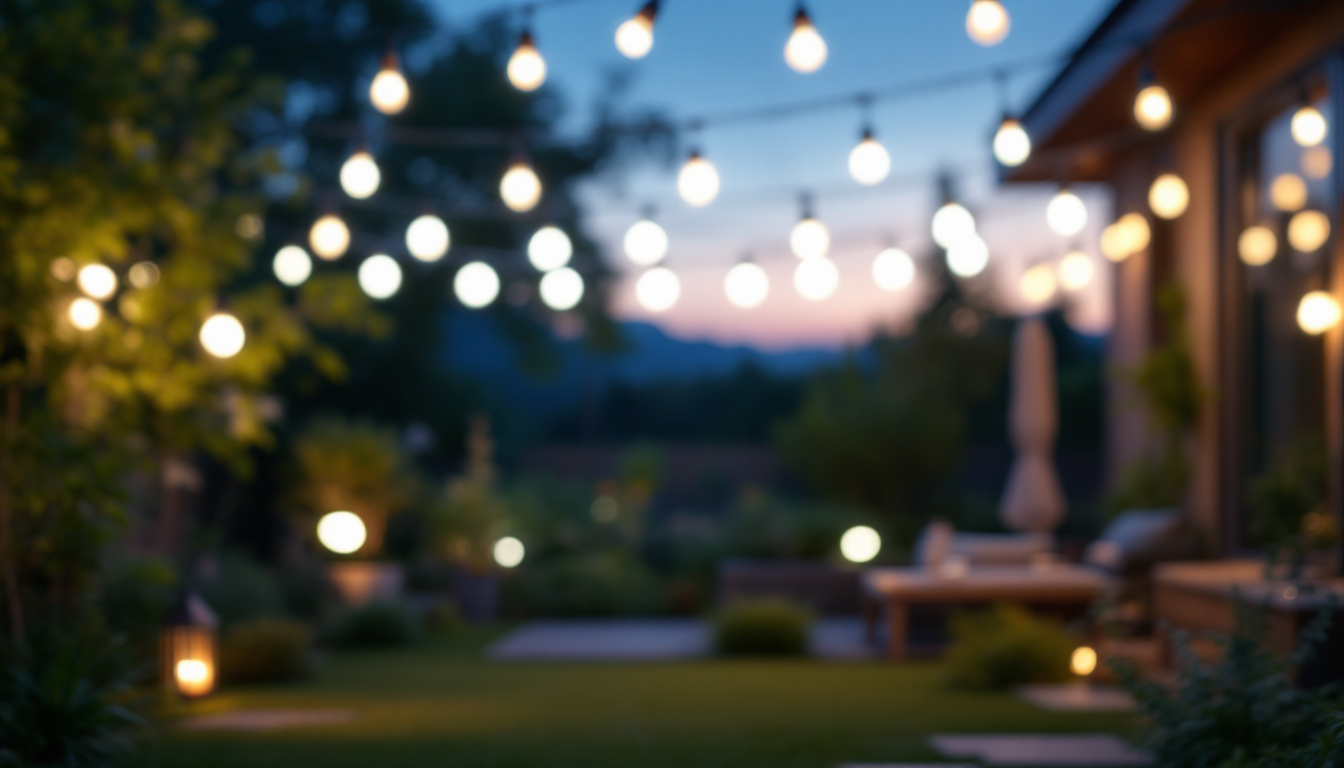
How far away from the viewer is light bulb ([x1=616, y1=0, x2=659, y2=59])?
4996 mm

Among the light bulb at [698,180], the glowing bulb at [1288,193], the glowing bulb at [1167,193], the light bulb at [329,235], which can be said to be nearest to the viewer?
the light bulb at [698,180]

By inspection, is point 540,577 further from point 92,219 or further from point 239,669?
point 92,219

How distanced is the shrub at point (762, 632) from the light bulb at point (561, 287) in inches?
130

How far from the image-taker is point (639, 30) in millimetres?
5012

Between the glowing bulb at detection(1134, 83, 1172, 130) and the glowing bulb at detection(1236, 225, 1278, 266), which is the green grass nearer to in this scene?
the glowing bulb at detection(1134, 83, 1172, 130)

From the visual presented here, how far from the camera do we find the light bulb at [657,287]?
790 centimetres

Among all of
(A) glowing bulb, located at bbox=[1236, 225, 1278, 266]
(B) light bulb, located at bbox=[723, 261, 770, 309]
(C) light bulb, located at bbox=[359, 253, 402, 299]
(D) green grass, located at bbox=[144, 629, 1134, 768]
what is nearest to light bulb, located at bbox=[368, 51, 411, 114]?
(C) light bulb, located at bbox=[359, 253, 402, 299]

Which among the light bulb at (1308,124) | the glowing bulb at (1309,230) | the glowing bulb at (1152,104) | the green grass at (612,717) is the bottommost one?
the green grass at (612,717)

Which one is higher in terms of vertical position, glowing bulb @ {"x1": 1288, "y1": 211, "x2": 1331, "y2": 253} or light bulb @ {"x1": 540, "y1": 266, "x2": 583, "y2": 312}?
glowing bulb @ {"x1": 1288, "y1": 211, "x2": 1331, "y2": 253}

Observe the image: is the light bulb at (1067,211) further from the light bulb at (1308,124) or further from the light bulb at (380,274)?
the light bulb at (380,274)

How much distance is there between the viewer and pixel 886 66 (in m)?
12.0

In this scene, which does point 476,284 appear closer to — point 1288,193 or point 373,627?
point 373,627

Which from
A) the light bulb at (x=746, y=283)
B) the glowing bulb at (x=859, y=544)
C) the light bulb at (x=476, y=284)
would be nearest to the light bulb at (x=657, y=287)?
the light bulb at (x=746, y=283)

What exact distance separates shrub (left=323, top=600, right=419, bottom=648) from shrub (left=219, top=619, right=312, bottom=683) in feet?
6.42
